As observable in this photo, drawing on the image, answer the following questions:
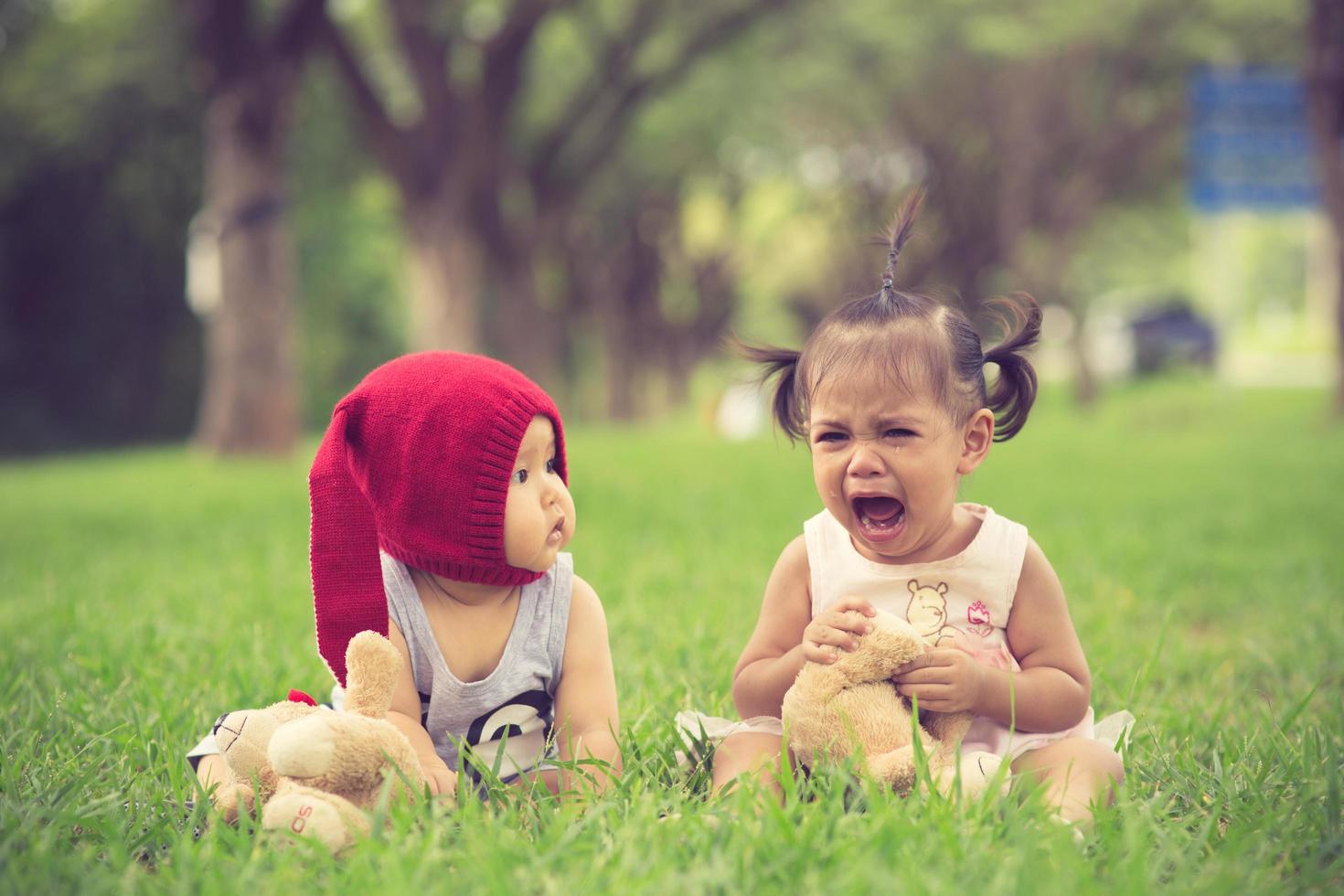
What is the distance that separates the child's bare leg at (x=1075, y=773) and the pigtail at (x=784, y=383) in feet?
2.63

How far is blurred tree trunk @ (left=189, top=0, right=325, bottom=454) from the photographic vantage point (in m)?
11.2

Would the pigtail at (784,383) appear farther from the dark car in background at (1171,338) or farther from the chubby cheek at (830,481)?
the dark car in background at (1171,338)

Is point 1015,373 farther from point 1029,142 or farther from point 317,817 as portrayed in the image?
point 1029,142

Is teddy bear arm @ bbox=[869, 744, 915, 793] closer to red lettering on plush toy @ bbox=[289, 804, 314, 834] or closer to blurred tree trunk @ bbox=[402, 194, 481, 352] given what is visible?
red lettering on plush toy @ bbox=[289, 804, 314, 834]

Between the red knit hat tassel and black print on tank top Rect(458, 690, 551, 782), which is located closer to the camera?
the red knit hat tassel

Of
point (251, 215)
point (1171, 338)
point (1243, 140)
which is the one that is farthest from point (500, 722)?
point (1171, 338)

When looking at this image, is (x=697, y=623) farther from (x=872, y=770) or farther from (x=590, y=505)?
(x=590, y=505)

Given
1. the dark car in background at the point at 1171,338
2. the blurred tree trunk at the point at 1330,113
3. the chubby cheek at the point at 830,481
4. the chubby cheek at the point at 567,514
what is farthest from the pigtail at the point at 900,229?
the dark car in background at the point at 1171,338

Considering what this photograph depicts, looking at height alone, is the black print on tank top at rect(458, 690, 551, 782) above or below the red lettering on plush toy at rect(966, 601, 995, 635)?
below

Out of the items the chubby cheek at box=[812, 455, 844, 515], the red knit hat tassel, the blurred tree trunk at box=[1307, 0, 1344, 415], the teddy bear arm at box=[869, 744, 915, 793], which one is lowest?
the teddy bear arm at box=[869, 744, 915, 793]

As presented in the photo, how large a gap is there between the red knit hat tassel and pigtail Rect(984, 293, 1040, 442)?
1293 mm

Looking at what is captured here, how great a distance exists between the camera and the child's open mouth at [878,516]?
8.00 feet

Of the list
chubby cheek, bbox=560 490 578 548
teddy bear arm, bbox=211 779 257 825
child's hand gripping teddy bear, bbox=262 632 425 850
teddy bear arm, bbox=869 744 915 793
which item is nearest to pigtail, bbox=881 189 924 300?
chubby cheek, bbox=560 490 578 548

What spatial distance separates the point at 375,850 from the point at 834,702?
2.87 feet
